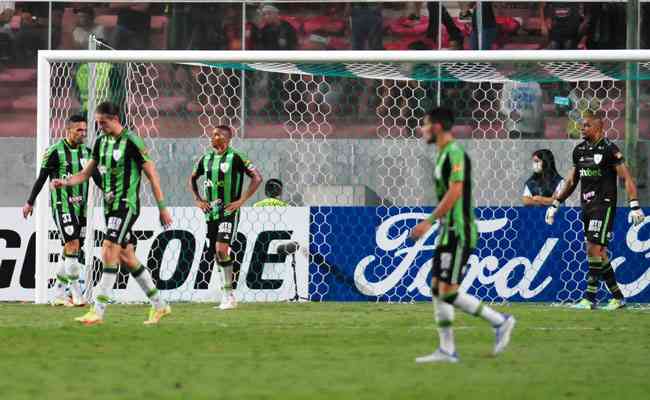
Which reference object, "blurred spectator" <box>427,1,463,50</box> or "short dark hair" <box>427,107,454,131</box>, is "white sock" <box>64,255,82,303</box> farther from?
"blurred spectator" <box>427,1,463,50</box>

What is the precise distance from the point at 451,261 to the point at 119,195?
4.06m

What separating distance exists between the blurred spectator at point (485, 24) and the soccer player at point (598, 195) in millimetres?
4867

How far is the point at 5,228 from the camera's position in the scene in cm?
1658

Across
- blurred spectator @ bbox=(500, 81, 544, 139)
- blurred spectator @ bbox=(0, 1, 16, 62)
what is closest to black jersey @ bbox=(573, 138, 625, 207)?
blurred spectator @ bbox=(500, 81, 544, 139)

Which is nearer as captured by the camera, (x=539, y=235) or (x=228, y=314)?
(x=228, y=314)

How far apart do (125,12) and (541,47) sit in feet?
20.3

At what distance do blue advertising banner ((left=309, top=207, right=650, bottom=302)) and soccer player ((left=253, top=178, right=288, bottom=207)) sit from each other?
784mm

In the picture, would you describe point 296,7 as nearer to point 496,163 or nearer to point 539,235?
point 496,163

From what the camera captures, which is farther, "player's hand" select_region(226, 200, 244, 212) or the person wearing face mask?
the person wearing face mask

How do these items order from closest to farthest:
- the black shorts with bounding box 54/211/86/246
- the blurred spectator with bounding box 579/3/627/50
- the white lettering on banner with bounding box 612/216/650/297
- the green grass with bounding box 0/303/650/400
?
the green grass with bounding box 0/303/650/400 < the black shorts with bounding box 54/211/86/246 < the white lettering on banner with bounding box 612/216/650/297 < the blurred spectator with bounding box 579/3/627/50

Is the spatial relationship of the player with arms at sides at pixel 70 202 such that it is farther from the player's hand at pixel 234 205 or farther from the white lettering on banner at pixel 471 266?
the white lettering on banner at pixel 471 266

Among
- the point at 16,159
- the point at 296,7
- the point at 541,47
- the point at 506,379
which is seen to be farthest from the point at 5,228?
the point at 506,379

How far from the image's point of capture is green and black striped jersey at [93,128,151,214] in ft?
39.4

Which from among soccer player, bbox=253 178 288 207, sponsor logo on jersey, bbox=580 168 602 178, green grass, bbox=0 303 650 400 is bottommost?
green grass, bbox=0 303 650 400
